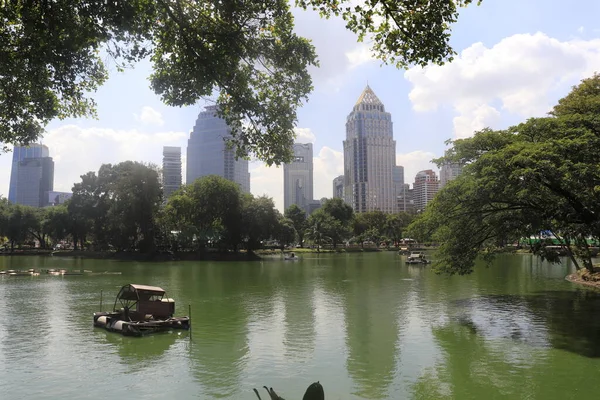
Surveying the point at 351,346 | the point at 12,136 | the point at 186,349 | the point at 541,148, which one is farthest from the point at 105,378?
the point at 541,148

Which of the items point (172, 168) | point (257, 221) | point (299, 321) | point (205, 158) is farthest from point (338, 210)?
point (299, 321)

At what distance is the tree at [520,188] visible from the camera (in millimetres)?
16594

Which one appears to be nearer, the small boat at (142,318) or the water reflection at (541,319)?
the water reflection at (541,319)

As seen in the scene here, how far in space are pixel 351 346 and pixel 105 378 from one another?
26.5 feet

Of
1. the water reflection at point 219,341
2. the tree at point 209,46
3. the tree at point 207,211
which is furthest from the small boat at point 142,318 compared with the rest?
the tree at point 207,211

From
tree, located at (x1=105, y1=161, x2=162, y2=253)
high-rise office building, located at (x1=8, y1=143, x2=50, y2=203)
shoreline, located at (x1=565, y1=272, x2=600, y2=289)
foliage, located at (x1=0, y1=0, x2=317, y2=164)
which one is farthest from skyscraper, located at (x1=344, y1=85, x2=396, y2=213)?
foliage, located at (x1=0, y1=0, x2=317, y2=164)

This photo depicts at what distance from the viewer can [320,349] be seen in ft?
51.0

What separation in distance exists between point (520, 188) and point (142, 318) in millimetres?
16236

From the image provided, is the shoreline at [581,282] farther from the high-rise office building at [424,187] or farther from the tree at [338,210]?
the high-rise office building at [424,187]

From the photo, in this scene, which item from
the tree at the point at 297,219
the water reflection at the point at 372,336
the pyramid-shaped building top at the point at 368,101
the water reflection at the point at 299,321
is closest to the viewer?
the water reflection at the point at 372,336

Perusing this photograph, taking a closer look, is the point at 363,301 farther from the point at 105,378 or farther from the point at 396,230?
the point at 396,230

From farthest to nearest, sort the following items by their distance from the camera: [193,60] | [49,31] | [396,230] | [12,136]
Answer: [396,230]
[12,136]
[193,60]
[49,31]

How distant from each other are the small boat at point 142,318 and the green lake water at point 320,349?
55 centimetres

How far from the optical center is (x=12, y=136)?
10.3m
